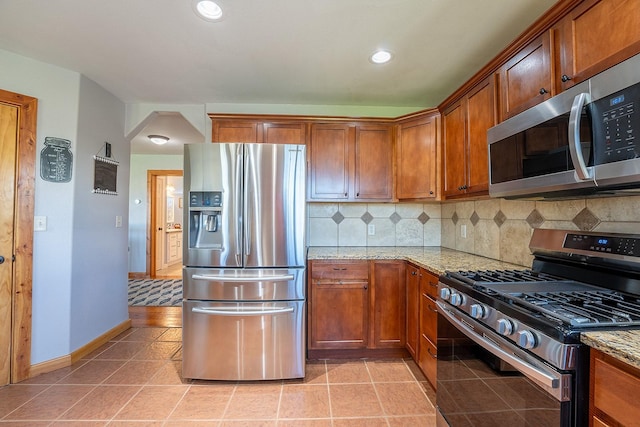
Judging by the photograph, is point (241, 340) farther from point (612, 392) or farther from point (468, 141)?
point (468, 141)

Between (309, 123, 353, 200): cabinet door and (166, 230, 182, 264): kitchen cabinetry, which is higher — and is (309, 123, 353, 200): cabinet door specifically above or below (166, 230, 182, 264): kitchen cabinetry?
above

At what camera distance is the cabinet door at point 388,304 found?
8.04 ft

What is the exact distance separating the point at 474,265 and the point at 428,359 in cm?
73

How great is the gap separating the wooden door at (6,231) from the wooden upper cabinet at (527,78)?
3.42 metres

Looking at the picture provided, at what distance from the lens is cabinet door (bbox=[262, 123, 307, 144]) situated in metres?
2.78

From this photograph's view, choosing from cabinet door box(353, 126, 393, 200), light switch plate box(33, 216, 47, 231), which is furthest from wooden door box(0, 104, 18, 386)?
cabinet door box(353, 126, 393, 200)

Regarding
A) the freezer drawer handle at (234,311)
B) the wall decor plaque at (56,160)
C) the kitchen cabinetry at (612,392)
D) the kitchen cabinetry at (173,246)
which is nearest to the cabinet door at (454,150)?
the kitchen cabinetry at (612,392)

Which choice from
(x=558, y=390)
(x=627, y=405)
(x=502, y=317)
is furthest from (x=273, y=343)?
(x=627, y=405)

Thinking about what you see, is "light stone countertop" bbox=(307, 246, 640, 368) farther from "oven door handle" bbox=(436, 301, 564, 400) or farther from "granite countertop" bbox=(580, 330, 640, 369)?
"oven door handle" bbox=(436, 301, 564, 400)

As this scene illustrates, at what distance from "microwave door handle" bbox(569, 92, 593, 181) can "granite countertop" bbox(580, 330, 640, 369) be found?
577 millimetres

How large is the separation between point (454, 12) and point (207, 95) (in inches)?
87.6

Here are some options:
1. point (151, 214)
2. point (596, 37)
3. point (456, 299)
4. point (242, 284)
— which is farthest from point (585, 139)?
point (151, 214)

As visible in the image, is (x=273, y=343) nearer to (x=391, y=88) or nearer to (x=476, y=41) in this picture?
(x=391, y=88)

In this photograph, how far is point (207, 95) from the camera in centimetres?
286
